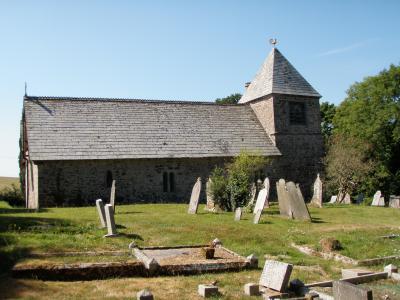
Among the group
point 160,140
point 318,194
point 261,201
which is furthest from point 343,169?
point 261,201

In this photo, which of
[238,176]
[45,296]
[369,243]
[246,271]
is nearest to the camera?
[45,296]

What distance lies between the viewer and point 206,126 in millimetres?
32406

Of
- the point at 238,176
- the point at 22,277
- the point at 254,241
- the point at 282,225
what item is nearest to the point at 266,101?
the point at 238,176

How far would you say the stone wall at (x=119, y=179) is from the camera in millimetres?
26203

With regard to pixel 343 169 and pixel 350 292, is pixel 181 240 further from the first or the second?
pixel 343 169

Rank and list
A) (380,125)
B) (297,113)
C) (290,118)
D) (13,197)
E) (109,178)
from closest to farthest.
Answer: (109,178)
(290,118)
(297,113)
(13,197)
(380,125)

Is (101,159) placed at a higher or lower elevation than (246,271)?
higher

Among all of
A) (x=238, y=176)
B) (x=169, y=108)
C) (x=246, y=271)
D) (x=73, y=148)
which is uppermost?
(x=169, y=108)

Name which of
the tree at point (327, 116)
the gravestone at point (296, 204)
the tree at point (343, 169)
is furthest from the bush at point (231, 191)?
the tree at point (327, 116)

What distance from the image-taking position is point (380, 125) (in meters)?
41.3

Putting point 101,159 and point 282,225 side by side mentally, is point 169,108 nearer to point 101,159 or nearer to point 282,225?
point 101,159

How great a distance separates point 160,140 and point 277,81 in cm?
1041

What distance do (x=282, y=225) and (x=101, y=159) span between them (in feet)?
43.4

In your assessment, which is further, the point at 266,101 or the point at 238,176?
the point at 266,101
